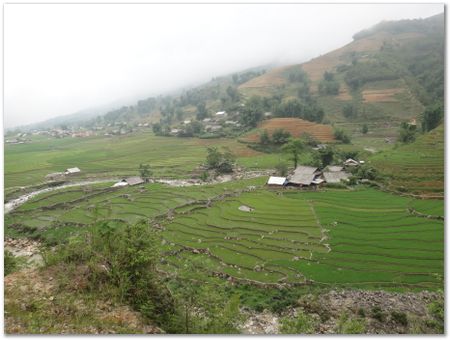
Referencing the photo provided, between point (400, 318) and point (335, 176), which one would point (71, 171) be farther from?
point (400, 318)

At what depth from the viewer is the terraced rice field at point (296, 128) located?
58.2m

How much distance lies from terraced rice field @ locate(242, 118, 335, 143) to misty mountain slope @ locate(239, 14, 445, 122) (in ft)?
41.8

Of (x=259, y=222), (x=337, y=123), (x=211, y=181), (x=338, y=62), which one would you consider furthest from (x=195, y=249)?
(x=338, y=62)

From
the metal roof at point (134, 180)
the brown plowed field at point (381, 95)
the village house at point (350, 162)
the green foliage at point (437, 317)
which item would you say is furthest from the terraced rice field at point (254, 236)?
the brown plowed field at point (381, 95)

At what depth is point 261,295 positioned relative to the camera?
57.1 feet

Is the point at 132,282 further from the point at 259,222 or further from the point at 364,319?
the point at 259,222

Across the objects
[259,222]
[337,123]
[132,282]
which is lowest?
[337,123]

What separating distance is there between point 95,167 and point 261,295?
42075 mm

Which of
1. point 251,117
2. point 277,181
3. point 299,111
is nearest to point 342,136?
point 299,111

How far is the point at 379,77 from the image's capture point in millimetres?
82875

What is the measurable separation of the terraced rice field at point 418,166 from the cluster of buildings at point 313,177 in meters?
3.72

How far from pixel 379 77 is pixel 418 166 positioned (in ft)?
193

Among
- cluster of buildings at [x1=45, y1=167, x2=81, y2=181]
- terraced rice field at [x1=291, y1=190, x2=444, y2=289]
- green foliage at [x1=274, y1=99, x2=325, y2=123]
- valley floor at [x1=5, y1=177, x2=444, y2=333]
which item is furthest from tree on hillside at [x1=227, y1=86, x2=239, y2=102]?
terraced rice field at [x1=291, y1=190, x2=444, y2=289]

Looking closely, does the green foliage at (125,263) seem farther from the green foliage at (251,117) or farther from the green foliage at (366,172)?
the green foliage at (251,117)
